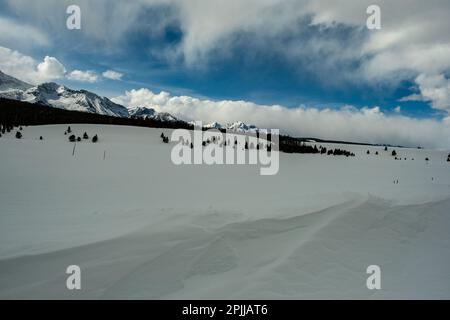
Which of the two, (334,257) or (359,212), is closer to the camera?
(334,257)

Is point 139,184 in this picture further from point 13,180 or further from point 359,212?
point 359,212

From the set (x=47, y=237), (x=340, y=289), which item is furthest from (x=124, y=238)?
(x=340, y=289)

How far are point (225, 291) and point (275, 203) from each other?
4.14 meters

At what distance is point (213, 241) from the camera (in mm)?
5473

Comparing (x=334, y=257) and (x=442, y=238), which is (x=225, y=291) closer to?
(x=334, y=257)

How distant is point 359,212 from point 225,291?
4533 millimetres

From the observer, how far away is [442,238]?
6426mm

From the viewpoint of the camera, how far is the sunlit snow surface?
168 inches

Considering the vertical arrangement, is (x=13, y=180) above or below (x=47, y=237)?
above

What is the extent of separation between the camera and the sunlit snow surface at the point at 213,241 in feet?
14.0
